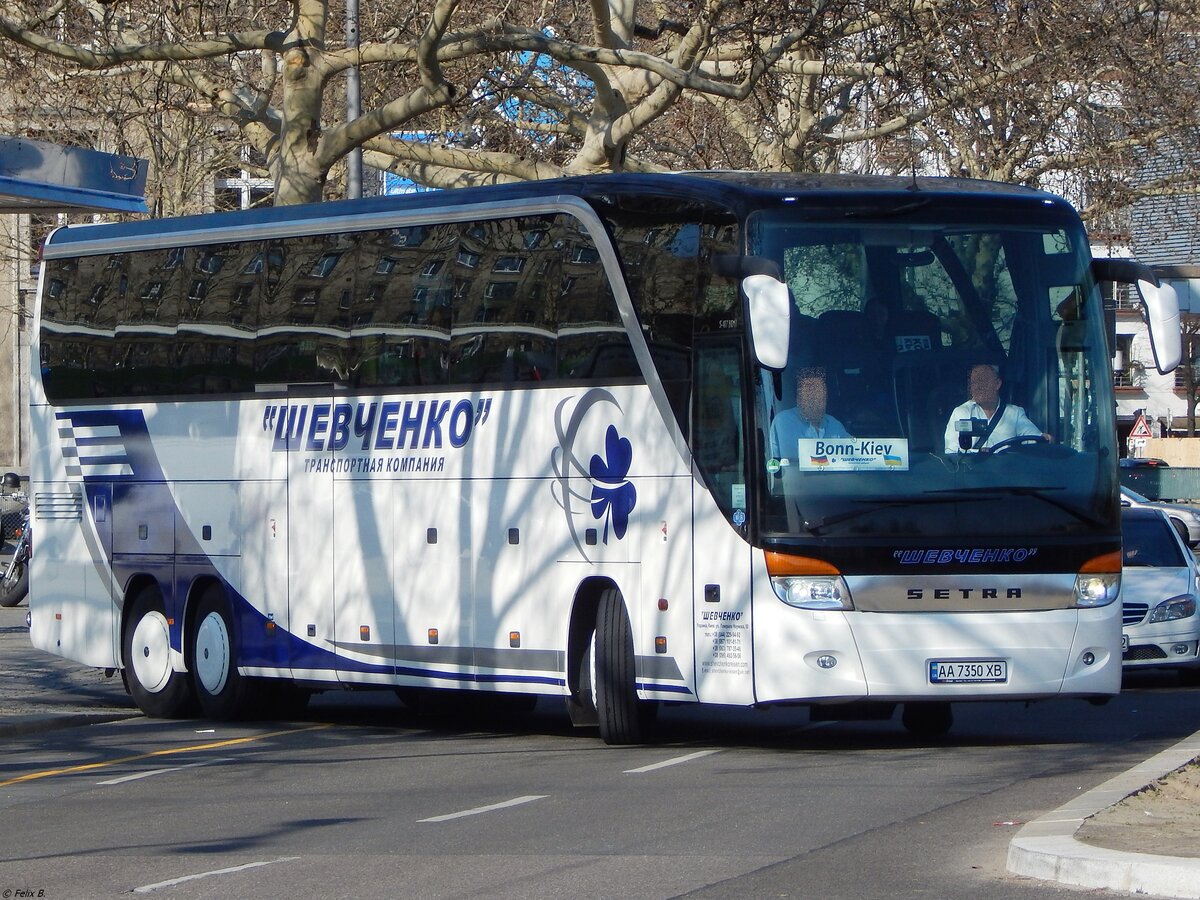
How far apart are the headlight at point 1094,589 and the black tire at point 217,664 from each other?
22.8 ft

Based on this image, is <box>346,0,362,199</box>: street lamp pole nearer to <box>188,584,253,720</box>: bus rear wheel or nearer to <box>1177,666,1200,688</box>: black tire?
<box>188,584,253,720</box>: bus rear wheel

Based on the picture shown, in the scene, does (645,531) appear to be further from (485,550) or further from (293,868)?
(293,868)

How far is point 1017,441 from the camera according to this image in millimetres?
12555

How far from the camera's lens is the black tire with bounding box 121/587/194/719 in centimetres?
1672

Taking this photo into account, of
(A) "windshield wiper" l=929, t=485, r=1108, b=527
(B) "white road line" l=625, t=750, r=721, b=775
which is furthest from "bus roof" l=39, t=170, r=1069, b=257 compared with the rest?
(B) "white road line" l=625, t=750, r=721, b=775

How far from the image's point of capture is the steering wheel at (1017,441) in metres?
12.5

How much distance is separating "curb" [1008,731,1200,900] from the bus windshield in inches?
125

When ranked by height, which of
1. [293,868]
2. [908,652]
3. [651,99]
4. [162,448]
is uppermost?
[651,99]

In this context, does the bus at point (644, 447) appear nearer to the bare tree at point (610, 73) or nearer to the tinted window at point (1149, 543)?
the bare tree at point (610, 73)

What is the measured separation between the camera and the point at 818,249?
41.8 feet

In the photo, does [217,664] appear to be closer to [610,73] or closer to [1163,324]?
[1163,324]

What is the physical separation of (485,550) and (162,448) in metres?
3.65

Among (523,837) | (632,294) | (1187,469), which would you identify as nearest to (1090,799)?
(523,837)

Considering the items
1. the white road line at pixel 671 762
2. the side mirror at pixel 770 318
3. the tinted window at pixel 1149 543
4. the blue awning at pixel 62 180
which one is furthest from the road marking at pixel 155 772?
the tinted window at pixel 1149 543
